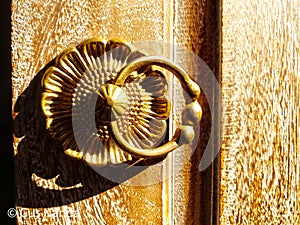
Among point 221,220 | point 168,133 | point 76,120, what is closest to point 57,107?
point 76,120

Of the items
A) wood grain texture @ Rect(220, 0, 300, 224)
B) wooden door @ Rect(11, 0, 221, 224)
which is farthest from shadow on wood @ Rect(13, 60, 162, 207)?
wood grain texture @ Rect(220, 0, 300, 224)

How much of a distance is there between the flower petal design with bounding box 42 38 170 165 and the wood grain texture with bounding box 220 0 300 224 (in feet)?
0.31

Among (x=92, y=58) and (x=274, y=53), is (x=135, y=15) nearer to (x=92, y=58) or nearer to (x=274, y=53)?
(x=92, y=58)

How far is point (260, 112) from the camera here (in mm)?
491

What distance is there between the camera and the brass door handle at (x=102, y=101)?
421mm

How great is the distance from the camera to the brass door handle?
16.6 inches

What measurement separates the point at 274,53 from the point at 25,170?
312 millimetres

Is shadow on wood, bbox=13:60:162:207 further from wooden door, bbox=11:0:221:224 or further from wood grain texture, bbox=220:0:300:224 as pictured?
wood grain texture, bbox=220:0:300:224

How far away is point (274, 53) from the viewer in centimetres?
49

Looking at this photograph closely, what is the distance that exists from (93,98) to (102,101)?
0.6 inches

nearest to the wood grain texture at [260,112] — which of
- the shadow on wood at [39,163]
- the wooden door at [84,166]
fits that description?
the wooden door at [84,166]

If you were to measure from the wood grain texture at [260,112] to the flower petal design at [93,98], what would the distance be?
0.31 ft

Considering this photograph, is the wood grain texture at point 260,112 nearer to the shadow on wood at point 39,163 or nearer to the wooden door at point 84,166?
the wooden door at point 84,166

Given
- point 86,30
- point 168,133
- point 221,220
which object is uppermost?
point 86,30
